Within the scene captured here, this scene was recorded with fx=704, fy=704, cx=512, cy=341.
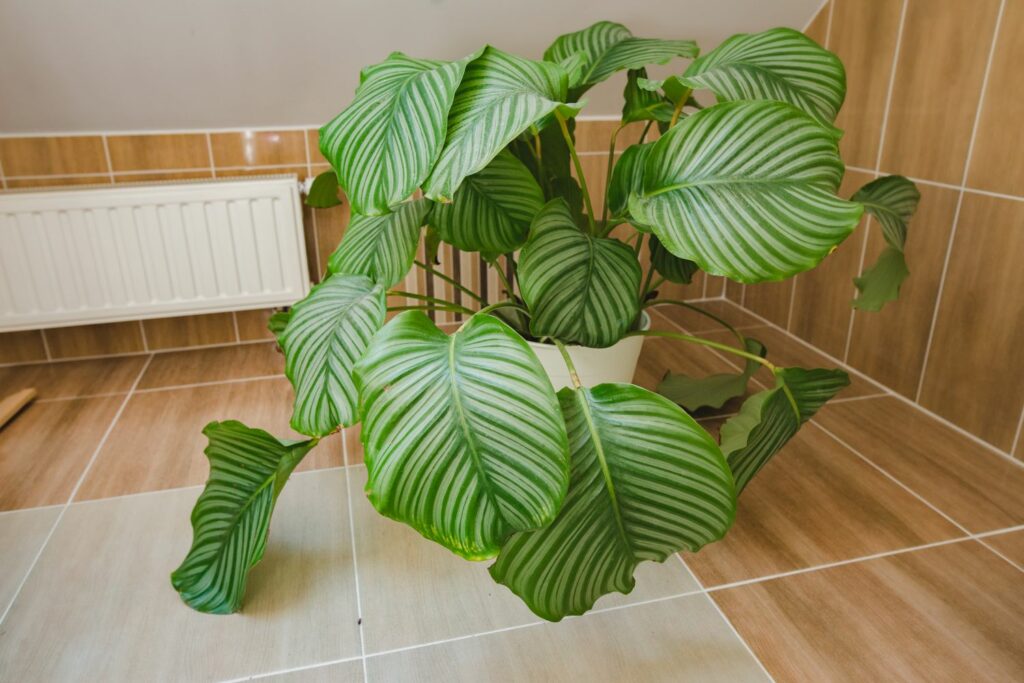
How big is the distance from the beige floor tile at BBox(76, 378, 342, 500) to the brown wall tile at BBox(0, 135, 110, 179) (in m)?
0.62

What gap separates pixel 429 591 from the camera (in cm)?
112

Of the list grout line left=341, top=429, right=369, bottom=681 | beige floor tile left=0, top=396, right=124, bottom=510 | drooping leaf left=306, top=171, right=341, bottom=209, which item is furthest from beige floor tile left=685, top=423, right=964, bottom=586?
beige floor tile left=0, top=396, right=124, bottom=510

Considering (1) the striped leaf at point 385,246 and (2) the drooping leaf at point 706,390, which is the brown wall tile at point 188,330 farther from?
(2) the drooping leaf at point 706,390

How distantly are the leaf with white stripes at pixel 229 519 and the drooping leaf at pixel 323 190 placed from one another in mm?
581

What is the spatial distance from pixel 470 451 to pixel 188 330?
156 centimetres

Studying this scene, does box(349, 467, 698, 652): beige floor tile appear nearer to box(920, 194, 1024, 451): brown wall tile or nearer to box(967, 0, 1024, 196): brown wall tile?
box(920, 194, 1024, 451): brown wall tile

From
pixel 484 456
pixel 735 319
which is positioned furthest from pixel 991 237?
pixel 484 456

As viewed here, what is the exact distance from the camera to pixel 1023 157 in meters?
1.38

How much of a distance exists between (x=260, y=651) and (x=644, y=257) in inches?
69.2

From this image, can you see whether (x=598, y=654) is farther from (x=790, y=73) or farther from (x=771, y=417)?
(x=790, y=73)

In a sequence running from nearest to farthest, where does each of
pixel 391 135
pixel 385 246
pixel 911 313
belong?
pixel 391 135 → pixel 385 246 → pixel 911 313

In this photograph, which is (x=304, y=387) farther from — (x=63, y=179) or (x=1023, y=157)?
(x=1023, y=157)

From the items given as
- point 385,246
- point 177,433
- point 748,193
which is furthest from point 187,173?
point 748,193

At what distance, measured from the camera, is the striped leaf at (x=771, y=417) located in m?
1.05
